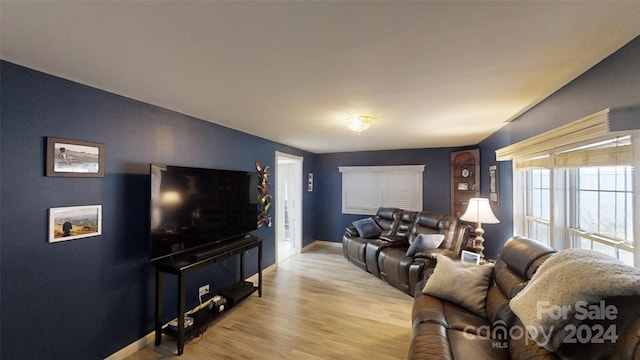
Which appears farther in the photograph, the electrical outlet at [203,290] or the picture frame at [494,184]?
the picture frame at [494,184]

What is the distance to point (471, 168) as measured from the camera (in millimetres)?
5031

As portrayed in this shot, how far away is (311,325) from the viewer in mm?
2738

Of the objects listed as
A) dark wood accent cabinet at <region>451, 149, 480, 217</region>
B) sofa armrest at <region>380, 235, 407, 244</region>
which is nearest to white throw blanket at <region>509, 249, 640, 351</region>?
sofa armrest at <region>380, 235, 407, 244</region>

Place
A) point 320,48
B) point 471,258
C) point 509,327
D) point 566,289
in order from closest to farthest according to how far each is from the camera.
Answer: point 566,289 → point 320,48 → point 509,327 → point 471,258

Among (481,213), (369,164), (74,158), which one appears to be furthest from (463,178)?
(74,158)

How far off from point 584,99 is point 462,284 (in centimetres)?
162

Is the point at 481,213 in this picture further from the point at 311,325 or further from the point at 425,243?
the point at 311,325

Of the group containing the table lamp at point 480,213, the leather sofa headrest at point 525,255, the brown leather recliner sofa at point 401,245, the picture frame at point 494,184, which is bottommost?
the brown leather recliner sofa at point 401,245

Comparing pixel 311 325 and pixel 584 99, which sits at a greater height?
pixel 584 99

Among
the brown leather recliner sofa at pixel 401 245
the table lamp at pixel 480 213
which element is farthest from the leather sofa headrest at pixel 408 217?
the table lamp at pixel 480 213

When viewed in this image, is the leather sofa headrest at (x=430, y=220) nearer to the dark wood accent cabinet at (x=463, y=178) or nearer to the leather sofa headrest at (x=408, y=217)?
the leather sofa headrest at (x=408, y=217)

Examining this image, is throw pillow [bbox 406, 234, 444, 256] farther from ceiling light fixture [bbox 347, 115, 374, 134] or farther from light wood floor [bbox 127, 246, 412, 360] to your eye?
ceiling light fixture [bbox 347, 115, 374, 134]

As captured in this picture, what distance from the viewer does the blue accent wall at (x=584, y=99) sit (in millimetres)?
1310

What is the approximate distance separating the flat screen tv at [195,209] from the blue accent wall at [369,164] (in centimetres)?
306
